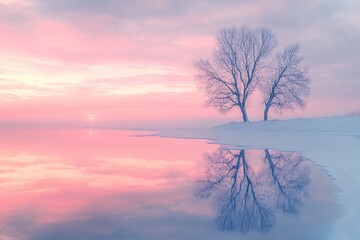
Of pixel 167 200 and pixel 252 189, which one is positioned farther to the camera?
pixel 252 189

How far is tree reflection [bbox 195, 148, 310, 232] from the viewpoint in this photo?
20.0 feet

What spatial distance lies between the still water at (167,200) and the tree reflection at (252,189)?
Answer: 18mm

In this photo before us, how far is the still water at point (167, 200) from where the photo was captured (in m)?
5.51

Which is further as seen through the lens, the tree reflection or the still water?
the tree reflection

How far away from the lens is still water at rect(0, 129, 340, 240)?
551 centimetres

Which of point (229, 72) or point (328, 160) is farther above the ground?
point (229, 72)

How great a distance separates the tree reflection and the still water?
0.06 ft

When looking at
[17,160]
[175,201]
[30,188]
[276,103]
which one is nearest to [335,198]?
[175,201]

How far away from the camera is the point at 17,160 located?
1389cm

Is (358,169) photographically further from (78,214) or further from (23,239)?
(23,239)

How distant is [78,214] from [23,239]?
1.33m

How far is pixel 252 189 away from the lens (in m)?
8.34

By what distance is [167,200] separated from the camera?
7.44 meters

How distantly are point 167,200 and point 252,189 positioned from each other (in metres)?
2.25
